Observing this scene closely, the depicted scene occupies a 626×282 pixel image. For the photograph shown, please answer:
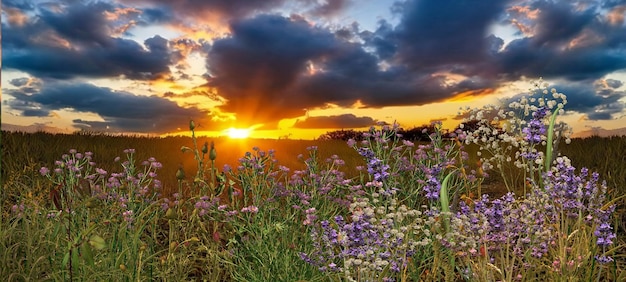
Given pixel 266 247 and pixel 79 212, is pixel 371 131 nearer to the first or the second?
pixel 266 247

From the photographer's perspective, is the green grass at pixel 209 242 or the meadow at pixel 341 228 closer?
the meadow at pixel 341 228

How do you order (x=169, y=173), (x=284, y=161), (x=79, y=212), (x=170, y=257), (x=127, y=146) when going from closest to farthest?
(x=170, y=257), (x=79, y=212), (x=169, y=173), (x=284, y=161), (x=127, y=146)

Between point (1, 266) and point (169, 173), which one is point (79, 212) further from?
point (169, 173)

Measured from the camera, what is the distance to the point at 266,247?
4.35 meters

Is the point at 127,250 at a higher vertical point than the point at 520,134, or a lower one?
lower

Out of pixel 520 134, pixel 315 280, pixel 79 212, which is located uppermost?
pixel 520 134

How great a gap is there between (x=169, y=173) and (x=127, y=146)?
2.81 meters

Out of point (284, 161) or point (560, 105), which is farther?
point (284, 161)

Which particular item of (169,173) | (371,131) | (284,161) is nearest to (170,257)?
(371,131)

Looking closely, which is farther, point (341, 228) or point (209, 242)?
point (209, 242)

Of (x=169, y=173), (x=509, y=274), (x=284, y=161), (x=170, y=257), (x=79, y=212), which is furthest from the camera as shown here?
(x=284, y=161)

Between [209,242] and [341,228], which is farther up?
[341,228]

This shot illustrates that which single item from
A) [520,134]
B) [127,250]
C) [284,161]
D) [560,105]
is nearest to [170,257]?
[127,250]

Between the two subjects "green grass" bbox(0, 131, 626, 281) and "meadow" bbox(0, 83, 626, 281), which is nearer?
"meadow" bbox(0, 83, 626, 281)
